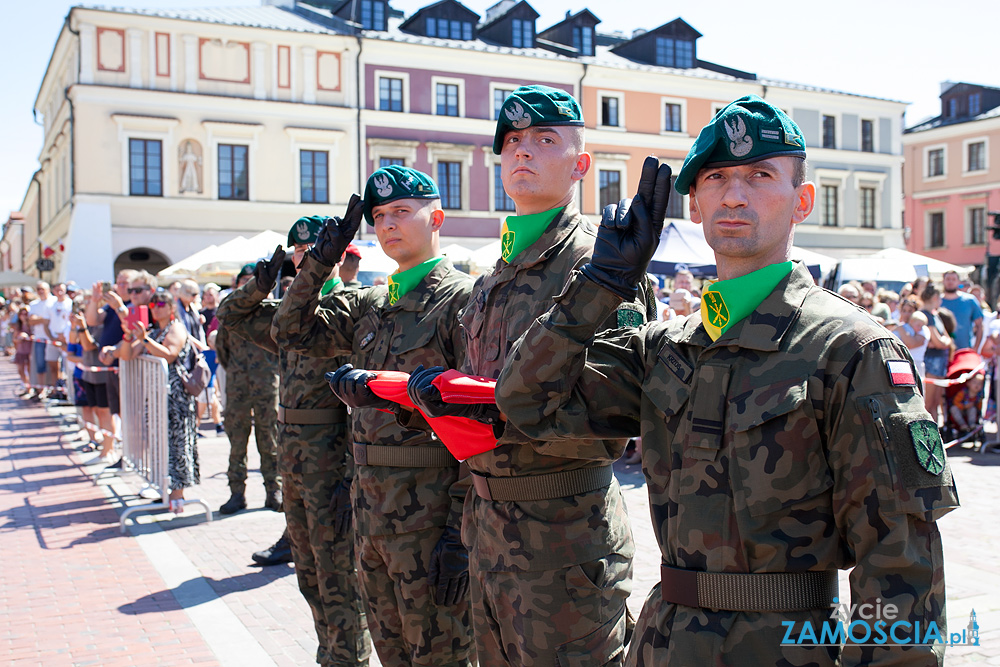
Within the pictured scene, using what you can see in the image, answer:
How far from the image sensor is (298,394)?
4.92 m

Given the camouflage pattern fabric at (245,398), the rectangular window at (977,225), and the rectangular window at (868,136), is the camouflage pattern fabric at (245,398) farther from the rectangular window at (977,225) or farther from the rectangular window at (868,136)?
the rectangular window at (977,225)

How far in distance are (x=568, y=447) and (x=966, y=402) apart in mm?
10100

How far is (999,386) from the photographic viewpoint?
10648mm

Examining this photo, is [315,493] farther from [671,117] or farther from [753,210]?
[671,117]

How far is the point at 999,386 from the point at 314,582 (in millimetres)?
9470

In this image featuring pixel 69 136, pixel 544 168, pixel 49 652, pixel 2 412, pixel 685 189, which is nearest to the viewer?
pixel 685 189

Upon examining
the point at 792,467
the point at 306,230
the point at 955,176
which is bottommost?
the point at 792,467

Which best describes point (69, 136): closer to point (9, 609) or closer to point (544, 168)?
point (9, 609)

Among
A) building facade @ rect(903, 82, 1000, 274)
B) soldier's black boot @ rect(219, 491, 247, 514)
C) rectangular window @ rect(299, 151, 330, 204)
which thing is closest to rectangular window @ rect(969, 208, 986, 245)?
building facade @ rect(903, 82, 1000, 274)

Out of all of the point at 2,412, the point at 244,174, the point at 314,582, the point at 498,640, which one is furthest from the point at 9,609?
the point at 244,174

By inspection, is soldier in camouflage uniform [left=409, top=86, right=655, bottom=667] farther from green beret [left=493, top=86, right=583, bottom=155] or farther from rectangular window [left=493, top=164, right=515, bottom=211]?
rectangular window [left=493, top=164, right=515, bottom=211]

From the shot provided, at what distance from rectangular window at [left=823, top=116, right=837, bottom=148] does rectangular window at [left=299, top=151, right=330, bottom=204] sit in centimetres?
2361

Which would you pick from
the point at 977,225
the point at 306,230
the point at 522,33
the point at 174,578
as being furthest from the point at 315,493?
the point at 977,225

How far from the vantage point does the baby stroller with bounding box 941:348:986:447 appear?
10875mm
